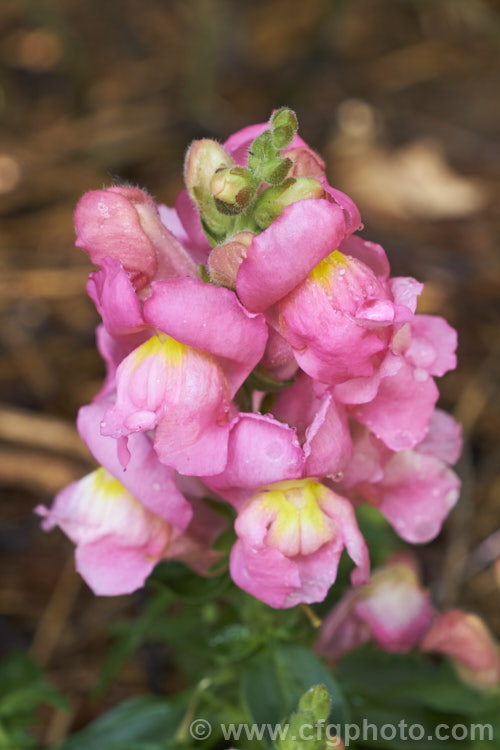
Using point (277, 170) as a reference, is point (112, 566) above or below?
below

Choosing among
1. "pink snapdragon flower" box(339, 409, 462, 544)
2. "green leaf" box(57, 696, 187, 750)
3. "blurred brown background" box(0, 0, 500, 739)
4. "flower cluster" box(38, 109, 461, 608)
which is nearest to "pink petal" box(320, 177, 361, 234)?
"flower cluster" box(38, 109, 461, 608)

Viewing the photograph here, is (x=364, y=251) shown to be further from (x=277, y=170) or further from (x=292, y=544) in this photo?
(x=292, y=544)

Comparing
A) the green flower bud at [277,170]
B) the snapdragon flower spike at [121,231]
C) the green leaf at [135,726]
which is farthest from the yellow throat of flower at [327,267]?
the green leaf at [135,726]

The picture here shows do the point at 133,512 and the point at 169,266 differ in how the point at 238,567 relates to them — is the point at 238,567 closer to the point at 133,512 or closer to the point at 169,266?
the point at 133,512

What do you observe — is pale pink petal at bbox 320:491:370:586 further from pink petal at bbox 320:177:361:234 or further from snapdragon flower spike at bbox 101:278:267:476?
pink petal at bbox 320:177:361:234

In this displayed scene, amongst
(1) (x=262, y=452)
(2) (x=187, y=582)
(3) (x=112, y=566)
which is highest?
(1) (x=262, y=452)

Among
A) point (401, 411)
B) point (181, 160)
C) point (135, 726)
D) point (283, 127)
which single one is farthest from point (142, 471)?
point (181, 160)

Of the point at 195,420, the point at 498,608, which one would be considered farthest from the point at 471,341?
the point at 195,420
